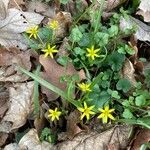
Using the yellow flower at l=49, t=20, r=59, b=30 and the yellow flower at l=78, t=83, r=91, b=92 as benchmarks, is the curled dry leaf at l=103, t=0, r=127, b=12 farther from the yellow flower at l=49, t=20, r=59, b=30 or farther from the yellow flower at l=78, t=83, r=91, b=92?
the yellow flower at l=78, t=83, r=91, b=92

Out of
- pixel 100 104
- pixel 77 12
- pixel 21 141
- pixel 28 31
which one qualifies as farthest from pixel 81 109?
pixel 77 12

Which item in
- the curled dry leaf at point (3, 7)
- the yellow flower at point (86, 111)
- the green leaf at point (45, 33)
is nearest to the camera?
the yellow flower at point (86, 111)

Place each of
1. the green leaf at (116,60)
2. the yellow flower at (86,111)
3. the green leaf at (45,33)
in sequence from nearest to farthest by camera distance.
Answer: the yellow flower at (86,111) < the green leaf at (116,60) < the green leaf at (45,33)

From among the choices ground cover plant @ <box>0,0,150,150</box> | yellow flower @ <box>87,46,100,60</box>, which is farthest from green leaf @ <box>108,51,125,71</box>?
yellow flower @ <box>87,46,100,60</box>

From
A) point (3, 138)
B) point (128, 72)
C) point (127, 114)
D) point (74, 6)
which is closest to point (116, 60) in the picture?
point (128, 72)

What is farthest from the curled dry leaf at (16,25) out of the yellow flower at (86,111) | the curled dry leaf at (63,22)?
the yellow flower at (86,111)

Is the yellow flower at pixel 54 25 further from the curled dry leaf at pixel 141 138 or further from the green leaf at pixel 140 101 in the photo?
the curled dry leaf at pixel 141 138
